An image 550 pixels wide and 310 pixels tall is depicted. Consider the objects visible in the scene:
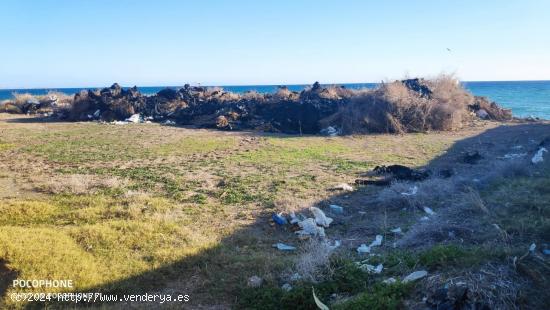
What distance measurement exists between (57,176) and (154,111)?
1618 centimetres

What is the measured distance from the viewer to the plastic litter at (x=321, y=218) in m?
6.86

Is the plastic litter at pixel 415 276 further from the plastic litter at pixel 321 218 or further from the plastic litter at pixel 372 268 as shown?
the plastic litter at pixel 321 218

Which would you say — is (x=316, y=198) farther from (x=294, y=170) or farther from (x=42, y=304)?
(x=42, y=304)

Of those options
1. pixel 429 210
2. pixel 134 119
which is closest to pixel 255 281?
pixel 429 210

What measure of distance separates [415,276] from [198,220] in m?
3.88

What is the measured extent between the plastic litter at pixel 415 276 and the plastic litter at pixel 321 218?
265 cm

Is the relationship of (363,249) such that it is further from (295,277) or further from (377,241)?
(295,277)

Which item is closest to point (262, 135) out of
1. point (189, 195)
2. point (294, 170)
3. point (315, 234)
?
point (294, 170)

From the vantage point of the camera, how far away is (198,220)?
23.2 feet

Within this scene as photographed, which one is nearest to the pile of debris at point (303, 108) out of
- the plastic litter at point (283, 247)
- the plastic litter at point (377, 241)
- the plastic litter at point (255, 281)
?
the plastic litter at point (377, 241)

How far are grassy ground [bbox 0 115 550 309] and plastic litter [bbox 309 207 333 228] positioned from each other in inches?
9.0

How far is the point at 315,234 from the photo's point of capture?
6379mm

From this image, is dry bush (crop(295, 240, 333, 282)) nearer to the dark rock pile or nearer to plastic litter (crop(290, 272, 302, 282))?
plastic litter (crop(290, 272, 302, 282))

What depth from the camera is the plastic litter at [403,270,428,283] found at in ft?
13.4
